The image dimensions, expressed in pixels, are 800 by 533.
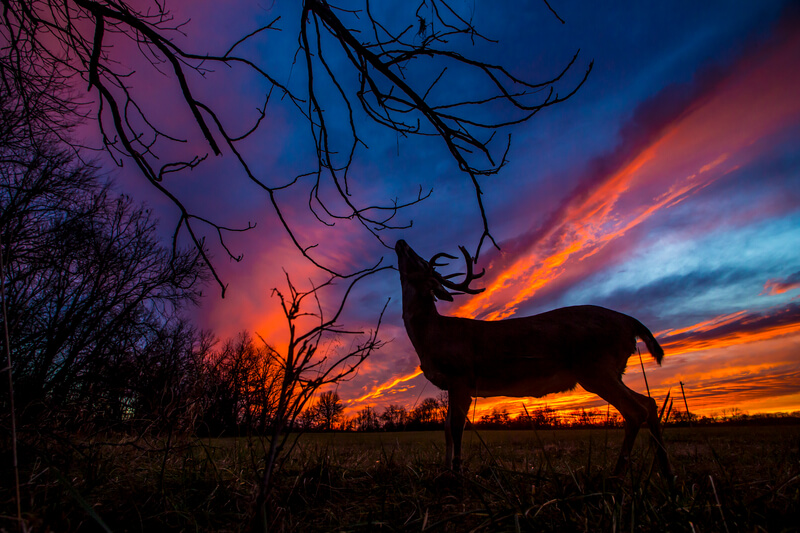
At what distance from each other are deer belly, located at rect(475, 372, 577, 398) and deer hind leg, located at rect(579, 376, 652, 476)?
48 centimetres

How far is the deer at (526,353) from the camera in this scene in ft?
Answer: 15.3

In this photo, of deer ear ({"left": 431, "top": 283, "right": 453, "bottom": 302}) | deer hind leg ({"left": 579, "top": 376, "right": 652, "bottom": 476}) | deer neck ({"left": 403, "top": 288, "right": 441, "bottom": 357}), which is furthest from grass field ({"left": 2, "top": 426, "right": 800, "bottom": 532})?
deer ear ({"left": 431, "top": 283, "right": 453, "bottom": 302})

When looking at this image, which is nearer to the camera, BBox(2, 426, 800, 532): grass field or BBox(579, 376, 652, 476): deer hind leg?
BBox(2, 426, 800, 532): grass field

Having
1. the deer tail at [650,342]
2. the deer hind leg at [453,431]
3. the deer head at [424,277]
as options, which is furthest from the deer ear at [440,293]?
the deer tail at [650,342]

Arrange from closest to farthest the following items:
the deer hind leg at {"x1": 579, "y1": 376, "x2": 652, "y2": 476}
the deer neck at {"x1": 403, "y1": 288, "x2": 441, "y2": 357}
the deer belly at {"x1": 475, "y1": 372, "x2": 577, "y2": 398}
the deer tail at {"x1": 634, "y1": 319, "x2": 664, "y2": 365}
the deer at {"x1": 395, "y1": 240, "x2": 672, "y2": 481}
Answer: the deer hind leg at {"x1": 579, "y1": 376, "x2": 652, "y2": 476} < the deer at {"x1": 395, "y1": 240, "x2": 672, "y2": 481} < the deer tail at {"x1": 634, "y1": 319, "x2": 664, "y2": 365} < the deer belly at {"x1": 475, "y1": 372, "x2": 577, "y2": 398} < the deer neck at {"x1": 403, "y1": 288, "x2": 441, "y2": 357}

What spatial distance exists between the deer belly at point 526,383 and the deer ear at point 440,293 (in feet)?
4.45

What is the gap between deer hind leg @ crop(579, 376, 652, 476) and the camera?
4.04 meters

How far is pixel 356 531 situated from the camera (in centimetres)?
161

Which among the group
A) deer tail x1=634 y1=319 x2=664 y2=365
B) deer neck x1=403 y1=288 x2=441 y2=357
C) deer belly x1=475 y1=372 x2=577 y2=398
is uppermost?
deer neck x1=403 y1=288 x2=441 y2=357

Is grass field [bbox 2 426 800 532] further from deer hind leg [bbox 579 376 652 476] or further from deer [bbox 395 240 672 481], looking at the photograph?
deer [bbox 395 240 672 481]

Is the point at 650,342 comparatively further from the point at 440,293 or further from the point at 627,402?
the point at 440,293

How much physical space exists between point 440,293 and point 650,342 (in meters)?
2.94

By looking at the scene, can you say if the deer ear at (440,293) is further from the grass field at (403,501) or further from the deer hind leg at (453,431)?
the grass field at (403,501)

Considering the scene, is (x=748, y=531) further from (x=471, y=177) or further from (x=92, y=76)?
(x=92, y=76)
